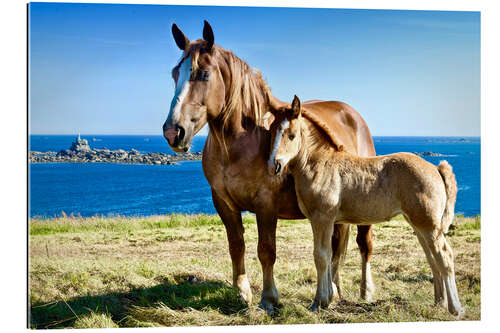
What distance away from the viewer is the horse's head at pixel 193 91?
11.4 feet

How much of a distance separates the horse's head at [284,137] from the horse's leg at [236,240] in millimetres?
658

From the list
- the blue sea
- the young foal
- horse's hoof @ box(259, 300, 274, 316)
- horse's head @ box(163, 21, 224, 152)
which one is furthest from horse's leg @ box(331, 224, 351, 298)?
horse's head @ box(163, 21, 224, 152)

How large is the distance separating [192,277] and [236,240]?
0.93m

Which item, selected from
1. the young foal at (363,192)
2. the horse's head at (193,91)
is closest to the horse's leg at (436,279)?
the young foal at (363,192)

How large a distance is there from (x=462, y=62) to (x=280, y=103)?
219cm

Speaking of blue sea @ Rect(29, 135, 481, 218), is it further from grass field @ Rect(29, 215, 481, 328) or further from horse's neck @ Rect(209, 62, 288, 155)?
horse's neck @ Rect(209, 62, 288, 155)

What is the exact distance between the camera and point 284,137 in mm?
3613

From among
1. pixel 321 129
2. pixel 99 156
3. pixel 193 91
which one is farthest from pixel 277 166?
pixel 99 156

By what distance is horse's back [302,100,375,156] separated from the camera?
4.47 m

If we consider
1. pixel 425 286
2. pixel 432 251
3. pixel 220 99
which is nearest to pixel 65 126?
pixel 220 99

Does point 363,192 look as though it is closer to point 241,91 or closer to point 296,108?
point 296,108

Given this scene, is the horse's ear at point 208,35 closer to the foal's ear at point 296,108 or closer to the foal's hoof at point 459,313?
the foal's ear at point 296,108

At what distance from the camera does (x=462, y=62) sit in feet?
16.3
